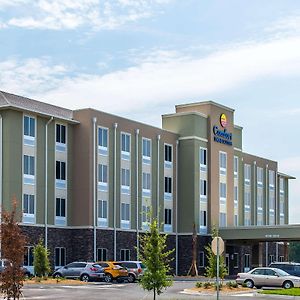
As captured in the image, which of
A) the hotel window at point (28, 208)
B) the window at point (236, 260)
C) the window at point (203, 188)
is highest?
the window at point (203, 188)

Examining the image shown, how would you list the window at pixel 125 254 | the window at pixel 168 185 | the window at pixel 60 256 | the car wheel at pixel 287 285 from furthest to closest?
the window at pixel 168 185, the window at pixel 125 254, the window at pixel 60 256, the car wheel at pixel 287 285

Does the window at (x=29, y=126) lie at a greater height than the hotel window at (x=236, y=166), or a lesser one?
greater

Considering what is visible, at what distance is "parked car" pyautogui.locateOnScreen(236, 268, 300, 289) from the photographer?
44062 millimetres

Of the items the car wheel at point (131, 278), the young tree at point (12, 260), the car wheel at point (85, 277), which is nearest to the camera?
A: the young tree at point (12, 260)

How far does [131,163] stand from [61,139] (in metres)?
8.26

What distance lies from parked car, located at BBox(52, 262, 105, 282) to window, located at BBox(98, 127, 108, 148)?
13707mm

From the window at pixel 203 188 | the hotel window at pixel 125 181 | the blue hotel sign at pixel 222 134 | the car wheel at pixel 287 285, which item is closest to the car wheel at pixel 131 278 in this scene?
the car wheel at pixel 287 285

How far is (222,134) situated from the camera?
7538 centimetres

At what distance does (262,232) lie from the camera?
69.6 m

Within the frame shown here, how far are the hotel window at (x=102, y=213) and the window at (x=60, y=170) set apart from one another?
12.8ft

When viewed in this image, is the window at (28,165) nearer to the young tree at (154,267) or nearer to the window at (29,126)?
the window at (29,126)

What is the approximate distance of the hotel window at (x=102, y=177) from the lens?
201 ft

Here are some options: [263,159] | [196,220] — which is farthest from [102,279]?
[263,159]

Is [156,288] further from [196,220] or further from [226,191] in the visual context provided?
[226,191]
